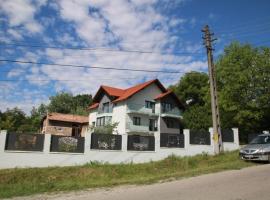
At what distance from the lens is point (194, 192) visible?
→ 909 centimetres

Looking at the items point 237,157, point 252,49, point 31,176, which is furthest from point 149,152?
point 252,49

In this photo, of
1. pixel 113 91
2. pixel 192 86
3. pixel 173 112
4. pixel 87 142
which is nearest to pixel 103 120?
pixel 113 91

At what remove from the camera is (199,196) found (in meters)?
8.45

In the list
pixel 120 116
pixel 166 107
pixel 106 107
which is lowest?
pixel 120 116

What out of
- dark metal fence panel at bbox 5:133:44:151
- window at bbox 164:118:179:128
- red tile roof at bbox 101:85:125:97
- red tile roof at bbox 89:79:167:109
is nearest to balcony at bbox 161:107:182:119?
window at bbox 164:118:179:128

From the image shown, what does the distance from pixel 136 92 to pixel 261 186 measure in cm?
3463

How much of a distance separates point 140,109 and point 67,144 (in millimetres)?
26635

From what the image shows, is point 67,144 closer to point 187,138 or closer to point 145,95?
point 187,138

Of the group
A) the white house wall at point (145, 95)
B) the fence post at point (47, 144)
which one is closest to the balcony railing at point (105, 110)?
the white house wall at point (145, 95)

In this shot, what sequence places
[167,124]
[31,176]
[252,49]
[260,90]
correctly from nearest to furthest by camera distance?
[31,176] → [260,90] → [252,49] → [167,124]

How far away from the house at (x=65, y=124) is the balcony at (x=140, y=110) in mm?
11619

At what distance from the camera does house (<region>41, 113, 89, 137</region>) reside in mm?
51372

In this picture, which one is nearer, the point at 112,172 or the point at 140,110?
the point at 112,172

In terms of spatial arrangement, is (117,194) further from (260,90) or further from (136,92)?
(136,92)
